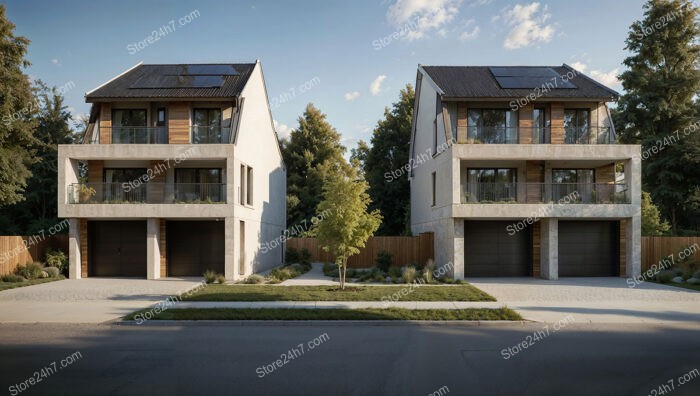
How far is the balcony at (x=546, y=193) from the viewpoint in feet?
70.7

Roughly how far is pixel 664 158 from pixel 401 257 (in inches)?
864

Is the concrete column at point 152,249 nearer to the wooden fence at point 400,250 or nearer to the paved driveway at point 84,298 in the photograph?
the paved driveway at point 84,298

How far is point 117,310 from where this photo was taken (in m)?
12.9

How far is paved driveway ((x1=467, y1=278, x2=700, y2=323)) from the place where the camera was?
1232 cm

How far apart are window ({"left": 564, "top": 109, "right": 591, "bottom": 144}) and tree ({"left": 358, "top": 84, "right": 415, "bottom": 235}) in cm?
1670

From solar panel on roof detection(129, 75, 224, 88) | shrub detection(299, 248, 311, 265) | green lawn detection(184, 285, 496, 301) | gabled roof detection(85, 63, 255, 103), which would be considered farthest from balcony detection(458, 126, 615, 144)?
solar panel on roof detection(129, 75, 224, 88)

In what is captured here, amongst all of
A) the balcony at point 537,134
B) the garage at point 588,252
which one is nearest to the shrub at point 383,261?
the balcony at point 537,134

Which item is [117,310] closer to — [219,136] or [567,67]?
[219,136]

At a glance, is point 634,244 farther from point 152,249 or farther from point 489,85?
point 152,249

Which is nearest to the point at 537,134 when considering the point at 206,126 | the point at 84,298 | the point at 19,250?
the point at 206,126

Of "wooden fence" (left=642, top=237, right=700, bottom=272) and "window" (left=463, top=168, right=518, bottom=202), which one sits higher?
"window" (left=463, top=168, right=518, bottom=202)

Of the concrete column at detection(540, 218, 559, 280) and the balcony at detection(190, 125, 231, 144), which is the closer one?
the concrete column at detection(540, 218, 559, 280)

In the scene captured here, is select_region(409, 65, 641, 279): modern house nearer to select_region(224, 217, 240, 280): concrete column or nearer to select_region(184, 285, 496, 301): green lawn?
select_region(184, 285, 496, 301): green lawn

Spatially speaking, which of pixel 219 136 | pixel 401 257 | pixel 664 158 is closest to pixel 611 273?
pixel 401 257
